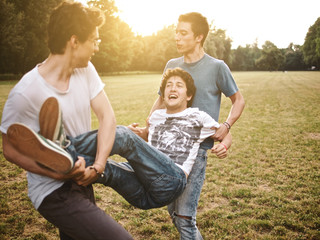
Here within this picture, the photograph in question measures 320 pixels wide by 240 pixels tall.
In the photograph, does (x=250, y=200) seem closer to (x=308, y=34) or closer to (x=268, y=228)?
(x=268, y=228)

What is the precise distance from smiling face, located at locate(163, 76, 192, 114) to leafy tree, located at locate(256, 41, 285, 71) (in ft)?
397

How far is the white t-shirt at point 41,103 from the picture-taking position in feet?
5.61

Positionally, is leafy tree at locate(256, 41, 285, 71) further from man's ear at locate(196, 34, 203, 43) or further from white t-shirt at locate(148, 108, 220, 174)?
white t-shirt at locate(148, 108, 220, 174)

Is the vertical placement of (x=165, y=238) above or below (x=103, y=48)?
below

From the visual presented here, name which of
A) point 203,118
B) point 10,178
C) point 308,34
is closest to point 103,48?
point 10,178

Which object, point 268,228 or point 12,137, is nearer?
point 12,137

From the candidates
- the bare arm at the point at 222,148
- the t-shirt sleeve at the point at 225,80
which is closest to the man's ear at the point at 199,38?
the t-shirt sleeve at the point at 225,80

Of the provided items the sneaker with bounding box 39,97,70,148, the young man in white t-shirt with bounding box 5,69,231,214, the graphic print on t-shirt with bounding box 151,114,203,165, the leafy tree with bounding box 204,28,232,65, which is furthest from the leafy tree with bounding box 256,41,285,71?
the sneaker with bounding box 39,97,70,148

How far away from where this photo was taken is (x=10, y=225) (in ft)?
12.9

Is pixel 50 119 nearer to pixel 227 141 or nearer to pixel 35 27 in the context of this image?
pixel 227 141

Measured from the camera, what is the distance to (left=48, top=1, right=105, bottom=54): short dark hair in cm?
185

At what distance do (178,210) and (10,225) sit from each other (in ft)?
9.55

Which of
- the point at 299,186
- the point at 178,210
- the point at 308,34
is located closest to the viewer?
the point at 178,210

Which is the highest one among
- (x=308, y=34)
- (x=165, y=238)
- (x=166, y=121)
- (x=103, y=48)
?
(x=308, y=34)
